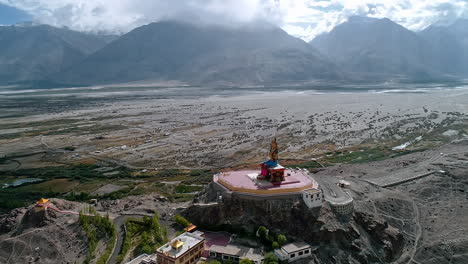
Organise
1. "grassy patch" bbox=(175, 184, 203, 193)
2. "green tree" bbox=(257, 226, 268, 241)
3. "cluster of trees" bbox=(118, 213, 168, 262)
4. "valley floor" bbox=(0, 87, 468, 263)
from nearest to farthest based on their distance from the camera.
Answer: "cluster of trees" bbox=(118, 213, 168, 262) < "green tree" bbox=(257, 226, 268, 241) < "valley floor" bbox=(0, 87, 468, 263) < "grassy patch" bbox=(175, 184, 203, 193)

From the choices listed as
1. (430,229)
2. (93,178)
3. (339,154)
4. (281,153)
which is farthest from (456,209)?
(93,178)

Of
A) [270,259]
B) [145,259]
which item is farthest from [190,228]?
[270,259]

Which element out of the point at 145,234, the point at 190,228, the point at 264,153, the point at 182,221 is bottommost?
the point at 264,153

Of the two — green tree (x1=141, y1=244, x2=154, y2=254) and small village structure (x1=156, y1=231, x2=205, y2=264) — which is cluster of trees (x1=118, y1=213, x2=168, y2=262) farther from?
small village structure (x1=156, y1=231, x2=205, y2=264)

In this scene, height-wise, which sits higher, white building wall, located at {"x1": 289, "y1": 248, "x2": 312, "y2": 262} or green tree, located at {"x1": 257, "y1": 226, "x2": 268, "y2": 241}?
green tree, located at {"x1": 257, "y1": 226, "x2": 268, "y2": 241}

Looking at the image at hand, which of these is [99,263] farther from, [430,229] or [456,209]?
[456,209]

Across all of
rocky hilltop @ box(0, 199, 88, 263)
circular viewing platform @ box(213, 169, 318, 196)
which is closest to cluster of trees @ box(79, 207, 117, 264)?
rocky hilltop @ box(0, 199, 88, 263)

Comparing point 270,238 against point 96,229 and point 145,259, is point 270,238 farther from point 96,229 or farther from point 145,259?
point 96,229

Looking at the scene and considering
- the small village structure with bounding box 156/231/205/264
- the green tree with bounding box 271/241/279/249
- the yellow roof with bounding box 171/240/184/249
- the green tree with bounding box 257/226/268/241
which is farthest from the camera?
the green tree with bounding box 257/226/268/241
